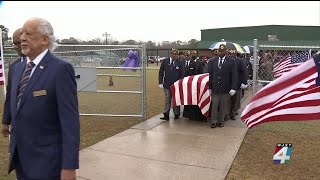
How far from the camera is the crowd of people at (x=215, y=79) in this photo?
8.96m

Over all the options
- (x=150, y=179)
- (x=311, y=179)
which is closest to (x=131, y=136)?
(x=150, y=179)

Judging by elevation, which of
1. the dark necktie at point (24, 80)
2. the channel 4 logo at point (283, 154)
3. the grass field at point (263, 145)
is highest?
the dark necktie at point (24, 80)

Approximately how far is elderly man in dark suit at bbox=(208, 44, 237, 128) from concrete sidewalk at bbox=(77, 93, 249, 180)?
409 millimetres

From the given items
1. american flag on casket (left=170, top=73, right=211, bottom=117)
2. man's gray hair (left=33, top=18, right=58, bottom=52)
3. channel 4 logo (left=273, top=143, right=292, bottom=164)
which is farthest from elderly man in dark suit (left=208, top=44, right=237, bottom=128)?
man's gray hair (left=33, top=18, right=58, bottom=52)

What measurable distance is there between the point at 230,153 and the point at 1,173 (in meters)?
3.69

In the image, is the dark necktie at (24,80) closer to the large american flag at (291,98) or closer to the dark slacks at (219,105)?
the large american flag at (291,98)

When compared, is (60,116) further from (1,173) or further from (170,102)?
(170,102)

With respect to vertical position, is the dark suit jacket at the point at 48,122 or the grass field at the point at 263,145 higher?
the dark suit jacket at the point at 48,122

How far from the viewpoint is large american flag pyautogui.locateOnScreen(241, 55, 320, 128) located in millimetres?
3957

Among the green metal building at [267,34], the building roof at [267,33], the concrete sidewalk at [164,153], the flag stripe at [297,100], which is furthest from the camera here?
the building roof at [267,33]

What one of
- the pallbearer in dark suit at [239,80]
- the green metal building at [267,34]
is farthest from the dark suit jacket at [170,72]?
the green metal building at [267,34]

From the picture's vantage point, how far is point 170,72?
995 cm

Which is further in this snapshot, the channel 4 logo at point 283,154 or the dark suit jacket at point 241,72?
the dark suit jacket at point 241,72

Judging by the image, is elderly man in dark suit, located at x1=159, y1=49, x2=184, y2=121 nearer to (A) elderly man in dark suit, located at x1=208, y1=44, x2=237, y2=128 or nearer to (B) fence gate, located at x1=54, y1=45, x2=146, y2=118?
Result: (B) fence gate, located at x1=54, y1=45, x2=146, y2=118
